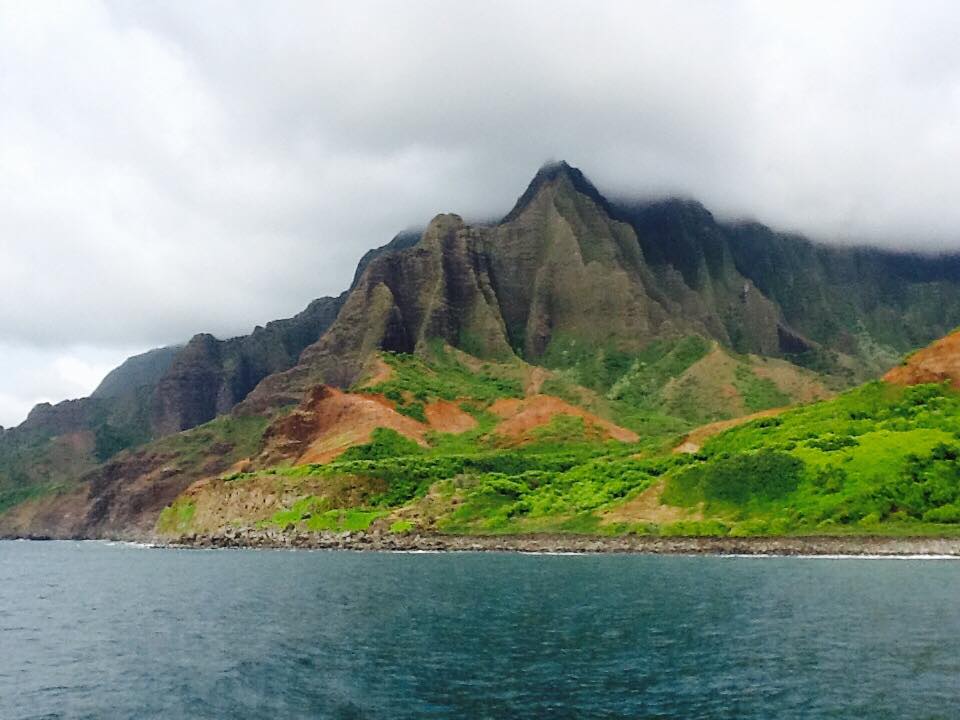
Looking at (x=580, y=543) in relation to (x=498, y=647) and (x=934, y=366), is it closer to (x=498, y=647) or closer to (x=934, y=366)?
(x=934, y=366)

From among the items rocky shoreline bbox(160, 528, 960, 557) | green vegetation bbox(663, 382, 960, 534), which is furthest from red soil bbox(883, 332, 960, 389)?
rocky shoreline bbox(160, 528, 960, 557)

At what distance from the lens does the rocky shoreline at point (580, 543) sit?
113438 mm

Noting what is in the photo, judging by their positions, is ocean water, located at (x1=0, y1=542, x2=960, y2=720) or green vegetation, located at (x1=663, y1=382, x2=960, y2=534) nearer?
ocean water, located at (x1=0, y1=542, x2=960, y2=720)

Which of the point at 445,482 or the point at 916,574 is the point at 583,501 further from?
the point at 916,574

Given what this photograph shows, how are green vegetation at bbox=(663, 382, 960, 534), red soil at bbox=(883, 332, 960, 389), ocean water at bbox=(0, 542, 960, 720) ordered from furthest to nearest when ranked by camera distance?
red soil at bbox=(883, 332, 960, 389) < green vegetation at bbox=(663, 382, 960, 534) < ocean water at bbox=(0, 542, 960, 720)

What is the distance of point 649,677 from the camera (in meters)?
40.5

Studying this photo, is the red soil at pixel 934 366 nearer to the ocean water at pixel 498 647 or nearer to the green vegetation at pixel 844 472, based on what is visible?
the green vegetation at pixel 844 472

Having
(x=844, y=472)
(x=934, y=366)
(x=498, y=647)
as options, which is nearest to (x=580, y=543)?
(x=844, y=472)

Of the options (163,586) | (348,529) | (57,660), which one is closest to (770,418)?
(348,529)

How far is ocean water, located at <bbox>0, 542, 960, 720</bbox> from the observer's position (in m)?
36.4

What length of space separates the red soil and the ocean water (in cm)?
8675

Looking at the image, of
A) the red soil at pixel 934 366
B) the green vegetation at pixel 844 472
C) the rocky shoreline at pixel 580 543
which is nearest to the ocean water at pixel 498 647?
the rocky shoreline at pixel 580 543

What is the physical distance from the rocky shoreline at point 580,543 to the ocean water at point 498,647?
23.1 m

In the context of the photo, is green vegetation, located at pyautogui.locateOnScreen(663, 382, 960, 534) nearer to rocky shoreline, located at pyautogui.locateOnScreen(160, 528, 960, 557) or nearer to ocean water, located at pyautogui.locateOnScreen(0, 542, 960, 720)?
rocky shoreline, located at pyautogui.locateOnScreen(160, 528, 960, 557)
